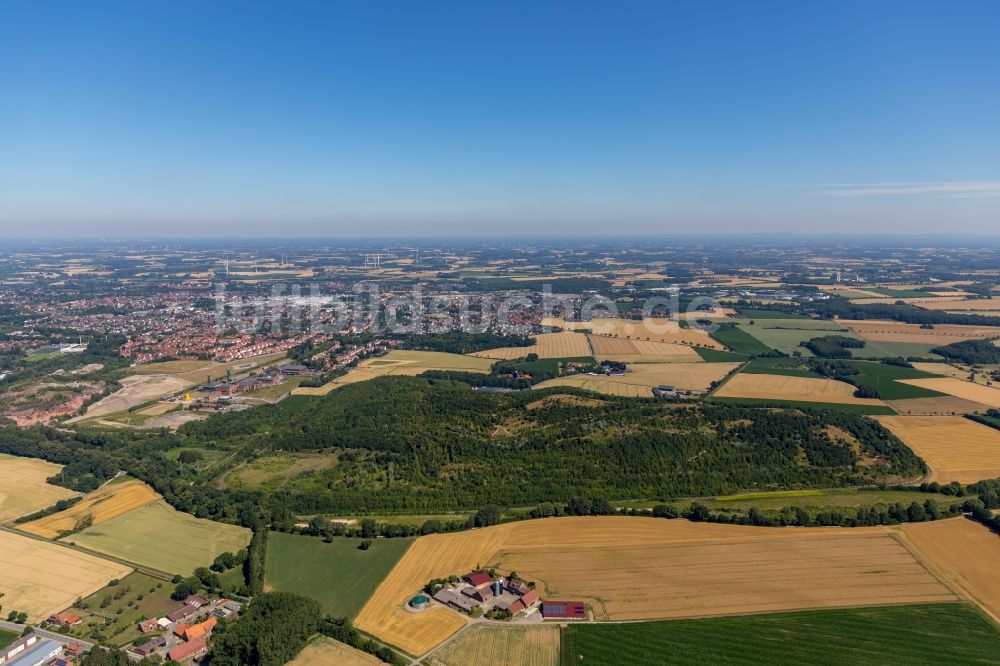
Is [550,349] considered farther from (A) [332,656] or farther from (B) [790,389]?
(A) [332,656]

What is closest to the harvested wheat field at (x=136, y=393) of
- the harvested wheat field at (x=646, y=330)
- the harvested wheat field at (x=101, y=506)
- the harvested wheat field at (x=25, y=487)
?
the harvested wheat field at (x=25, y=487)

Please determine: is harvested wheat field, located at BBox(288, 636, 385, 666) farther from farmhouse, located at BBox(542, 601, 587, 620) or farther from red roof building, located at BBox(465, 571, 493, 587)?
farmhouse, located at BBox(542, 601, 587, 620)

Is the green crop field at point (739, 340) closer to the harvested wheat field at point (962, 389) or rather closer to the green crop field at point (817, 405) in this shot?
the harvested wheat field at point (962, 389)

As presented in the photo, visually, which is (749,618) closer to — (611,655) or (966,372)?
(611,655)

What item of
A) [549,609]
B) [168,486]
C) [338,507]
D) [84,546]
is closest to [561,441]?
[338,507]

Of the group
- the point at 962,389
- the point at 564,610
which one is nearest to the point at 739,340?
the point at 962,389
